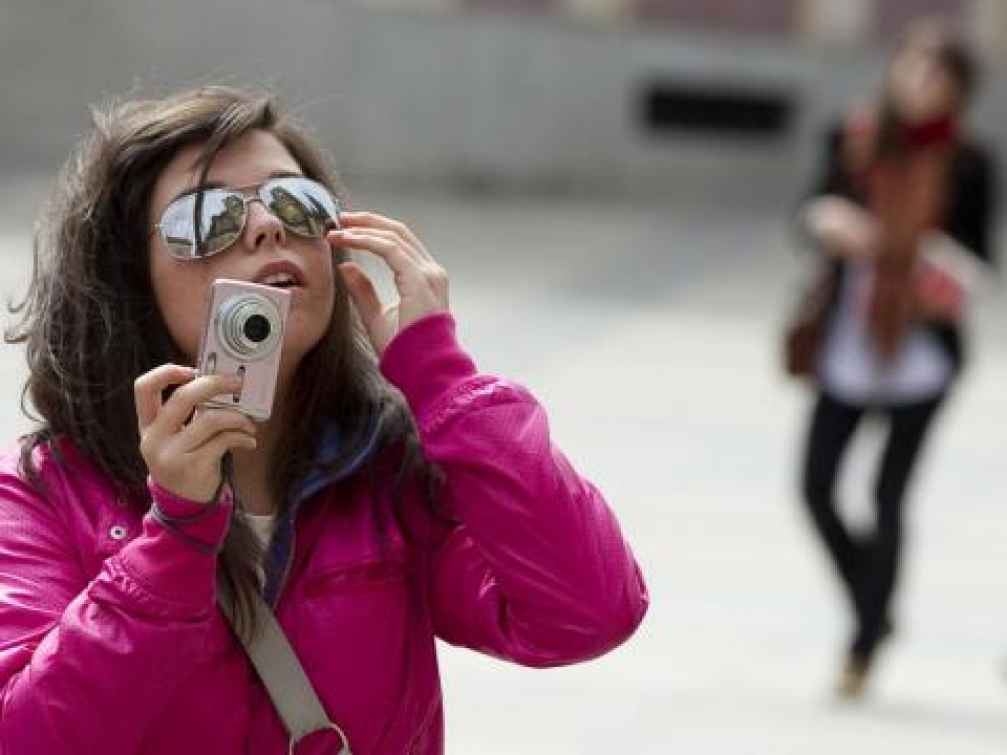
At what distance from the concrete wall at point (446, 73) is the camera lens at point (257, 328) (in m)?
15.9

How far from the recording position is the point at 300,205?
2635 mm

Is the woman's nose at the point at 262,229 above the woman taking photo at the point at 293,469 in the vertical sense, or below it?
above

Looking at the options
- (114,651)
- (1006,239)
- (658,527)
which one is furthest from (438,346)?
(1006,239)

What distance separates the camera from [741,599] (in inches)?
318

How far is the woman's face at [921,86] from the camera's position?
6.84 metres

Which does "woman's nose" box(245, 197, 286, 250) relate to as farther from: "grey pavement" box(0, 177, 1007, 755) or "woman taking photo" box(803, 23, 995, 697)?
Answer: "woman taking photo" box(803, 23, 995, 697)

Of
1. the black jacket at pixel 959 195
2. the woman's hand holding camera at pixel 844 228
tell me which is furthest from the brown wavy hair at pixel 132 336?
the black jacket at pixel 959 195

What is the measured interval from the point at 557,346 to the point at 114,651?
10175mm

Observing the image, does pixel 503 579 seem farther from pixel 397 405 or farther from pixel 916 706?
pixel 916 706

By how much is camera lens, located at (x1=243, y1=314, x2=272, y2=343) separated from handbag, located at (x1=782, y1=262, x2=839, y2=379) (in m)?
4.73

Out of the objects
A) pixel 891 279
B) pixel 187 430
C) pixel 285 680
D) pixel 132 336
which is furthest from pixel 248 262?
pixel 891 279

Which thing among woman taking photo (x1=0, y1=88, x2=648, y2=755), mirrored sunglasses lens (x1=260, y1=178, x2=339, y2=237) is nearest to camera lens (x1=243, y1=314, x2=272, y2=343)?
woman taking photo (x1=0, y1=88, x2=648, y2=755)

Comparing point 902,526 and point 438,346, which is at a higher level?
point 438,346

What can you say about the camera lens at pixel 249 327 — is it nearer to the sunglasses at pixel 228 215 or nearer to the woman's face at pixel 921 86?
the sunglasses at pixel 228 215
